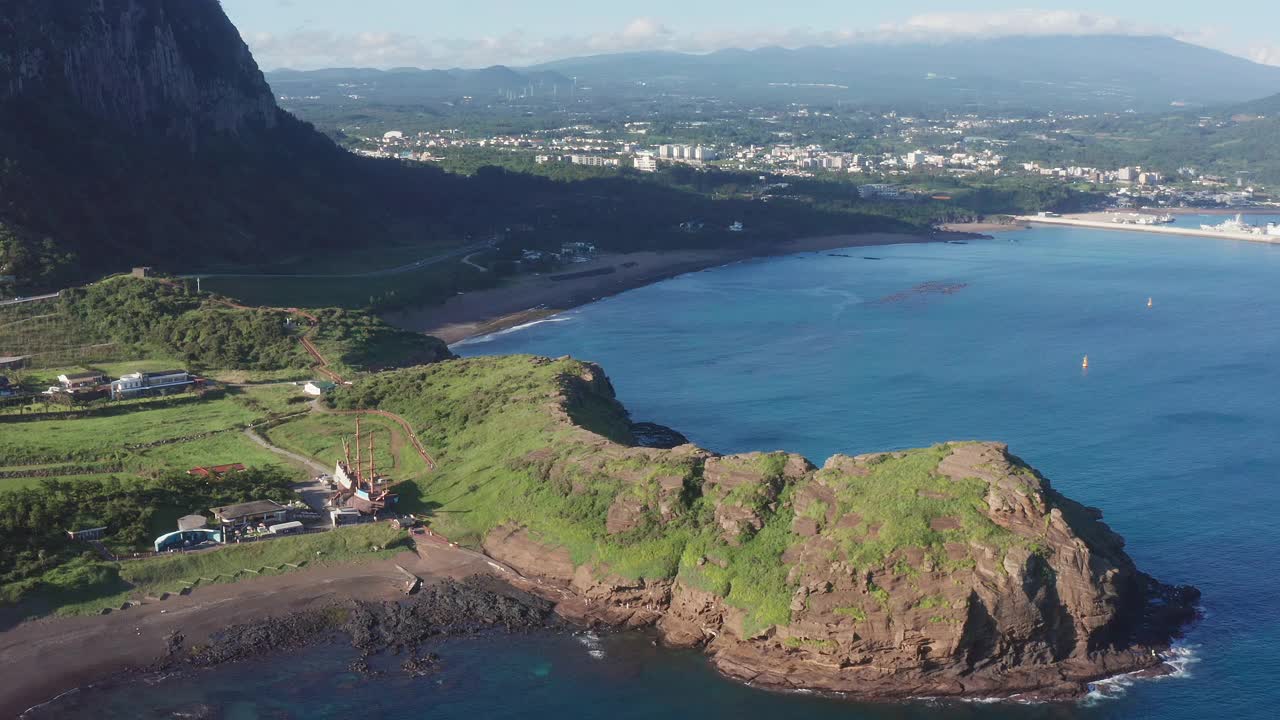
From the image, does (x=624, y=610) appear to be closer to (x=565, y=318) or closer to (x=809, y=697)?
(x=809, y=697)

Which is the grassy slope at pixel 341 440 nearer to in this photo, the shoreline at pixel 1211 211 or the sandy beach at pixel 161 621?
the sandy beach at pixel 161 621

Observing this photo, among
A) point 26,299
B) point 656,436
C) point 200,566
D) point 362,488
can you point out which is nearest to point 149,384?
point 26,299

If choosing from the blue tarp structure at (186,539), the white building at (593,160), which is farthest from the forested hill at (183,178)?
the white building at (593,160)

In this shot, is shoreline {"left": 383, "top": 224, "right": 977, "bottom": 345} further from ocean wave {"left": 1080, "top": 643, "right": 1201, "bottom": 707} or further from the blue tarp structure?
ocean wave {"left": 1080, "top": 643, "right": 1201, "bottom": 707}

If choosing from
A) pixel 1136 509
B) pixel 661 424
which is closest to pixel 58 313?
pixel 661 424

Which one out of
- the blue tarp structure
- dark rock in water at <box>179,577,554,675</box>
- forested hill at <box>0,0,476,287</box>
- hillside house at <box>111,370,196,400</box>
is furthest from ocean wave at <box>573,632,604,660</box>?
forested hill at <box>0,0,476,287</box>

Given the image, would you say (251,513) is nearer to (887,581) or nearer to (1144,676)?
(887,581)
